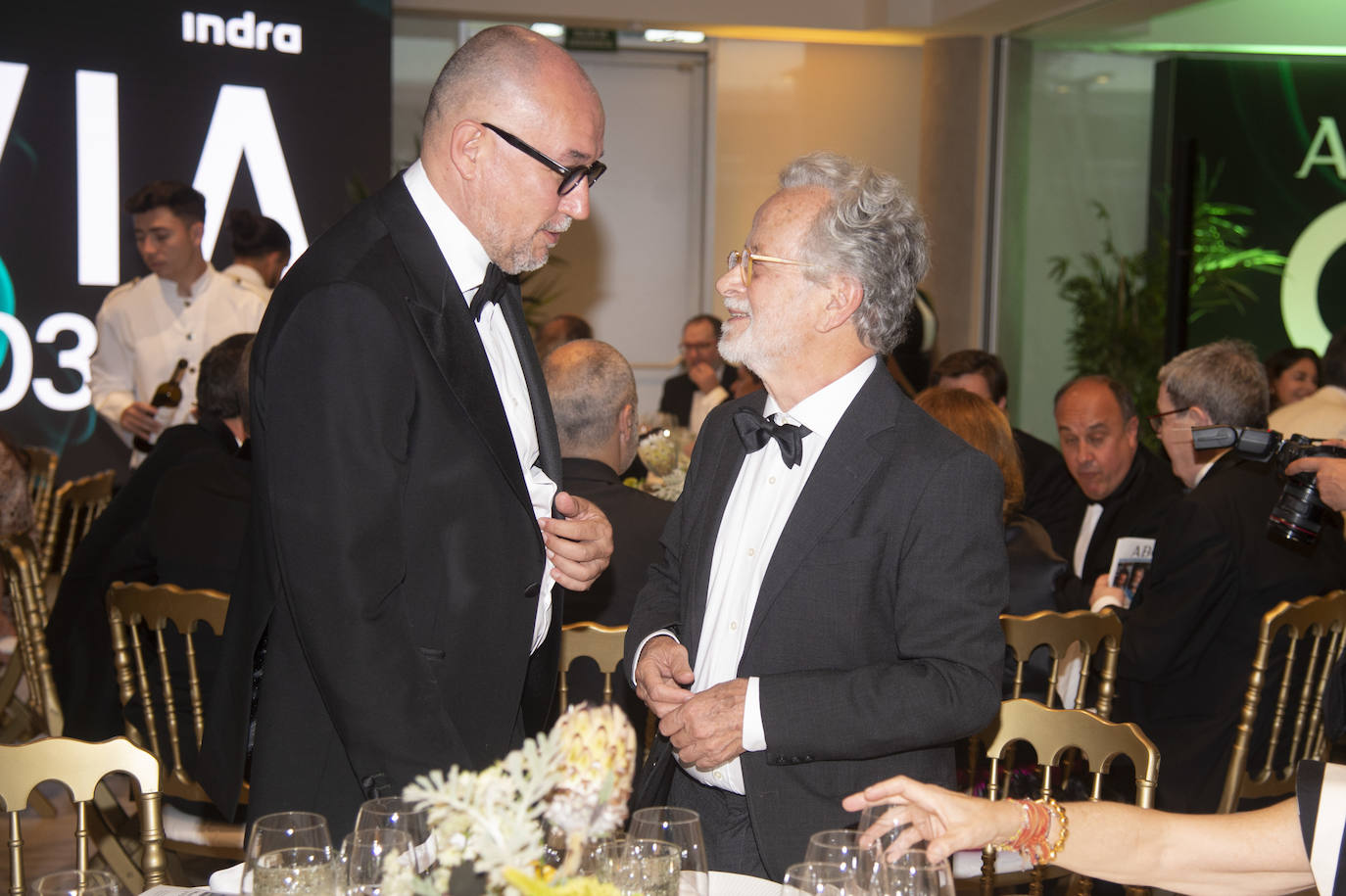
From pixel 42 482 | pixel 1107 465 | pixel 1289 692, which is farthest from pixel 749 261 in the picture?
pixel 42 482

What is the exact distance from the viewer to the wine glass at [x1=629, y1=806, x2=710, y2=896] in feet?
4.27

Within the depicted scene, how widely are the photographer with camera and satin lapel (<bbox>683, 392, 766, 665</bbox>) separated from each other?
1.75m

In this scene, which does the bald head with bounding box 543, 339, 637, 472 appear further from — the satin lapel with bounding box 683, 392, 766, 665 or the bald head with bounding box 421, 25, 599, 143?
the bald head with bounding box 421, 25, 599, 143

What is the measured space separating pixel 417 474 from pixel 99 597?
2.16 m

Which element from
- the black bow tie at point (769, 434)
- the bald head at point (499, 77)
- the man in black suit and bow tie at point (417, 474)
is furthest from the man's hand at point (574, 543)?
the bald head at point (499, 77)

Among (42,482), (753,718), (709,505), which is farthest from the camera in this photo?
(42,482)

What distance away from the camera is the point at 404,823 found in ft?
4.33

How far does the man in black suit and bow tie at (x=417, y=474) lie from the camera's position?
1663 millimetres

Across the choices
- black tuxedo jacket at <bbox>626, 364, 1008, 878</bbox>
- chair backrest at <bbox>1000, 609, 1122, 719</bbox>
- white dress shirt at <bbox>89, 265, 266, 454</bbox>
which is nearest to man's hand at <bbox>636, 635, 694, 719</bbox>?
black tuxedo jacket at <bbox>626, 364, 1008, 878</bbox>

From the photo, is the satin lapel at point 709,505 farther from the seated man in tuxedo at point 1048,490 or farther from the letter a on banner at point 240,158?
the letter a on banner at point 240,158

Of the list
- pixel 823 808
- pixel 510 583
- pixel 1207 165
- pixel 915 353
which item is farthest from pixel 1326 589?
pixel 1207 165

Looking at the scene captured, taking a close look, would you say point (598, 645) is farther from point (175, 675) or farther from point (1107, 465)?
point (1107, 465)

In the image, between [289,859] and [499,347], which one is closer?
[289,859]

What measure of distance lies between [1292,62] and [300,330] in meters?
9.67
